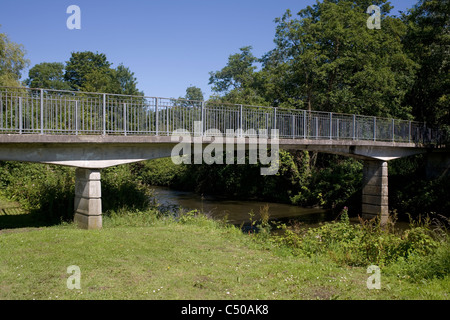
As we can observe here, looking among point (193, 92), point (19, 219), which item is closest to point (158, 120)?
point (19, 219)

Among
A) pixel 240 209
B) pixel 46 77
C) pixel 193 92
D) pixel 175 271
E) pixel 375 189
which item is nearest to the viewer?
pixel 175 271

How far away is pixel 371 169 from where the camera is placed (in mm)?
22609

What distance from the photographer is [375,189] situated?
2244cm

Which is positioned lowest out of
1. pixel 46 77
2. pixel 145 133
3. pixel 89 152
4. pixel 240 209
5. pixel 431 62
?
pixel 240 209

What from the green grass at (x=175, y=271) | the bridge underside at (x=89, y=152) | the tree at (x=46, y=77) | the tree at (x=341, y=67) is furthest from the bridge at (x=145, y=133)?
the tree at (x=46, y=77)

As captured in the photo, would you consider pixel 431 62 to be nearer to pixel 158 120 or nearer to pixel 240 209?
pixel 240 209

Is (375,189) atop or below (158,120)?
below

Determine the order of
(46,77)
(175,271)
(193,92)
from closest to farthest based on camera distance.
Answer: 1. (175,271)
2. (46,77)
3. (193,92)

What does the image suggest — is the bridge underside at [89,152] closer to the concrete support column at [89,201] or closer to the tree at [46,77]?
the concrete support column at [89,201]

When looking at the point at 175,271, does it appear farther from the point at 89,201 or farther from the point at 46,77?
the point at 46,77

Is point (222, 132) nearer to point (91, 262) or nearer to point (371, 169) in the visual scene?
point (91, 262)

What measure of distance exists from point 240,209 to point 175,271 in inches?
714

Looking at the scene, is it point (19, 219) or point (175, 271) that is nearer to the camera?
point (175, 271)
